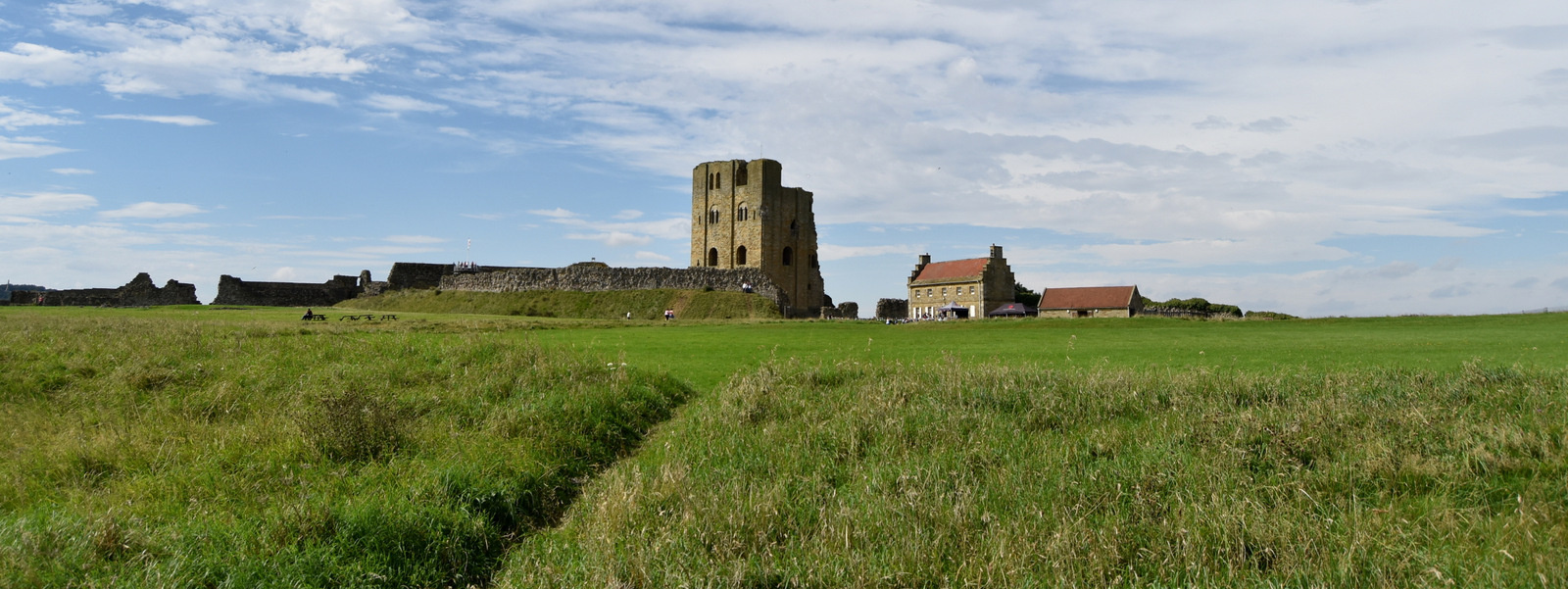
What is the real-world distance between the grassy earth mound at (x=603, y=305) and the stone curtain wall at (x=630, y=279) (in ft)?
2.73

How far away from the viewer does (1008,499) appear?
700 centimetres

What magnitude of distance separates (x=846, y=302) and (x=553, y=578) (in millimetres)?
48612

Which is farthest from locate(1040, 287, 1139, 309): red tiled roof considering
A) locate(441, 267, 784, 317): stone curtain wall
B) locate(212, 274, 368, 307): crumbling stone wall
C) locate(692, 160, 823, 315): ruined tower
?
locate(212, 274, 368, 307): crumbling stone wall

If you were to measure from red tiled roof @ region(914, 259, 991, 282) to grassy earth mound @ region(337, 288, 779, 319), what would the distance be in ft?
102

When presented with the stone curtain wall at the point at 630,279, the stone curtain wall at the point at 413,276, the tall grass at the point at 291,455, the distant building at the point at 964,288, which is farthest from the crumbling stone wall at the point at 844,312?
the tall grass at the point at 291,455

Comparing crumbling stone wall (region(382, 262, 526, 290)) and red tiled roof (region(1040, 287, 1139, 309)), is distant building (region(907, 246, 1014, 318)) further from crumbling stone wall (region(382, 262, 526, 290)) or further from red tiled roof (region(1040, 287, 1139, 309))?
crumbling stone wall (region(382, 262, 526, 290))

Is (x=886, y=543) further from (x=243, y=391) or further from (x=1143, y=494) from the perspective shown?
(x=243, y=391)

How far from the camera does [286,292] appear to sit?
53250mm

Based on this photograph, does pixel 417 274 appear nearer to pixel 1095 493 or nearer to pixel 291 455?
pixel 291 455

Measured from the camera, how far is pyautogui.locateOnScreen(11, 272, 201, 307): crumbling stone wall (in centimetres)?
4556

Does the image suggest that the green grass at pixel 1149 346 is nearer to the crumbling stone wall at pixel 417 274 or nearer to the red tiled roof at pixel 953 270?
the crumbling stone wall at pixel 417 274

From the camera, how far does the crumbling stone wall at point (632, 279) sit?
4672 cm

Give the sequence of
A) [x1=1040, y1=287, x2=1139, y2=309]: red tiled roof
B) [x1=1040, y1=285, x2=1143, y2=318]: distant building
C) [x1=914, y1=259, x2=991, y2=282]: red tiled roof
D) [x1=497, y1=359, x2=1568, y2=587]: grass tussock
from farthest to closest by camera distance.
Result: [x1=914, y1=259, x2=991, y2=282]: red tiled roof, [x1=1040, y1=287, x2=1139, y2=309]: red tiled roof, [x1=1040, y1=285, x2=1143, y2=318]: distant building, [x1=497, y1=359, x2=1568, y2=587]: grass tussock

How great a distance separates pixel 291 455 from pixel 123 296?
5230 centimetres
